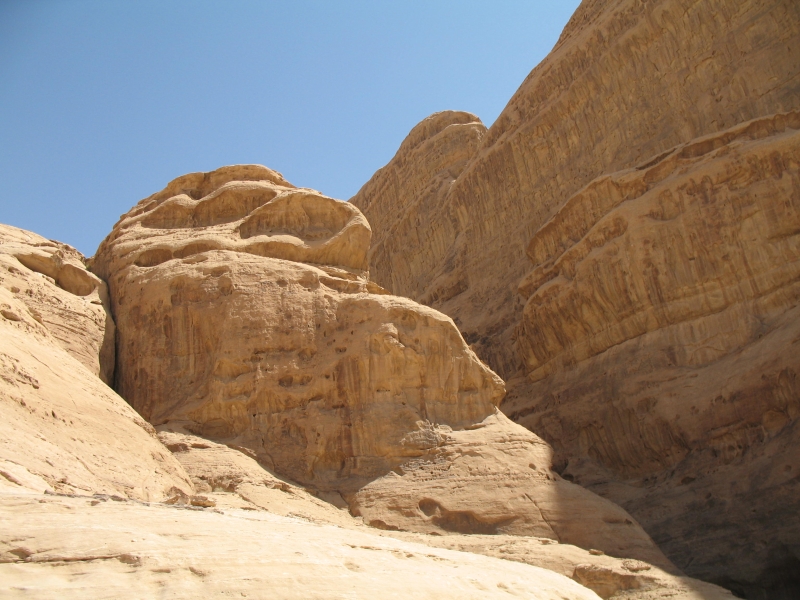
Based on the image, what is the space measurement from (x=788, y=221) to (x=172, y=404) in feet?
56.0

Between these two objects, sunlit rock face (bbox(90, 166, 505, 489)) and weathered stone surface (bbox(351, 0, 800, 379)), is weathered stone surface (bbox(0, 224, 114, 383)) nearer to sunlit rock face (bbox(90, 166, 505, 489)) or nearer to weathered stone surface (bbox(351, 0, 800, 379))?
sunlit rock face (bbox(90, 166, 505, 489))

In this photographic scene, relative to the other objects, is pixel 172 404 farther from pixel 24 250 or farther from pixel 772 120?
pixel 772 120

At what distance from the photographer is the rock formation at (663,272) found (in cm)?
1983

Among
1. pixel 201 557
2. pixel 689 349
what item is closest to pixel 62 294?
pixel 201 557

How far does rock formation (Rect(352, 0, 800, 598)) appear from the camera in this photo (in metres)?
19.8

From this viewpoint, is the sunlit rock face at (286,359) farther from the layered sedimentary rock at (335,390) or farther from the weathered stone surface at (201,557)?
the weathered stone surface at (201,557)

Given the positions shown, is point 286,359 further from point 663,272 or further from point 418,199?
point 418,199

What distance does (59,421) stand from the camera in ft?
39.2

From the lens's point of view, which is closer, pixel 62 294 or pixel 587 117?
pixel 62 294

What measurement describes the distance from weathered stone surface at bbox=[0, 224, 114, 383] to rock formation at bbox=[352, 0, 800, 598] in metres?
13.8

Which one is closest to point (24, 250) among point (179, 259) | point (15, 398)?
point (179, 259)

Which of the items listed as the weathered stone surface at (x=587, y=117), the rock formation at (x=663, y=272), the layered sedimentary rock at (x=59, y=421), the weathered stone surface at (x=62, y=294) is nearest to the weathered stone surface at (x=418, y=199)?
the weathered stone surface at (x=587, y=117)

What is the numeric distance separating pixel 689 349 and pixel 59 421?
1750 cm

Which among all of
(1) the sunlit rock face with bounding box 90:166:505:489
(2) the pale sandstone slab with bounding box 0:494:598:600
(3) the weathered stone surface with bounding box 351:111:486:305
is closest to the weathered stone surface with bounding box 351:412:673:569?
(1) the sunlit rock face with bounding box 90:166:505:489
